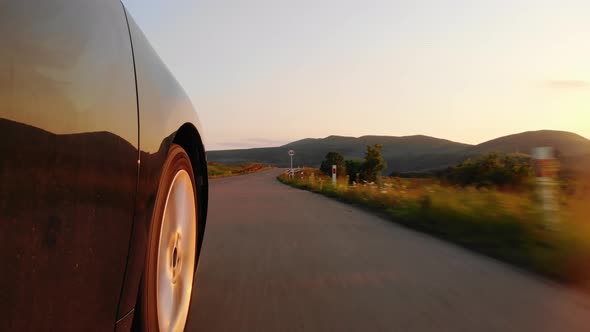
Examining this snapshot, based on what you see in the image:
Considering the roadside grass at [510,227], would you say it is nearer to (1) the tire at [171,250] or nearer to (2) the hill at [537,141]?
(1) the tire at [171,250]

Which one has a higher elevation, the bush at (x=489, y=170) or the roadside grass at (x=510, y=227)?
the bush at (x=489, y=170)

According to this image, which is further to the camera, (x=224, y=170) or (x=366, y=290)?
(x=224, y=170)

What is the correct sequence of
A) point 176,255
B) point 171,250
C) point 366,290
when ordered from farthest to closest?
point 366,290
point 176,255
point 171,250

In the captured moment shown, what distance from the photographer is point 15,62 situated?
1340 millimetres

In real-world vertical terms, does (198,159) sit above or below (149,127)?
below

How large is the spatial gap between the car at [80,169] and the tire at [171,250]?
20 mm

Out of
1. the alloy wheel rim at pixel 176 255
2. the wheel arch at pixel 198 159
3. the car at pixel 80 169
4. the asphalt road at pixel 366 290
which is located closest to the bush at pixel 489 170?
the asphalt road at pixel 366 290

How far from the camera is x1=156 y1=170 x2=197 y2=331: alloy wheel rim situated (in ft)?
8.93

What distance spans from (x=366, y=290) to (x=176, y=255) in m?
2.06

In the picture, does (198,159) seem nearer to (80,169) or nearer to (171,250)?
(171,250)

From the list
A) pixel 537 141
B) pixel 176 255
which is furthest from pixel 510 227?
pixel 537 141

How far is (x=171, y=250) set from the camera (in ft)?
9.70

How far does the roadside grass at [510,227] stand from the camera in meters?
5.88

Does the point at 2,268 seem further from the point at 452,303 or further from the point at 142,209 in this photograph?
the point at 452,303
